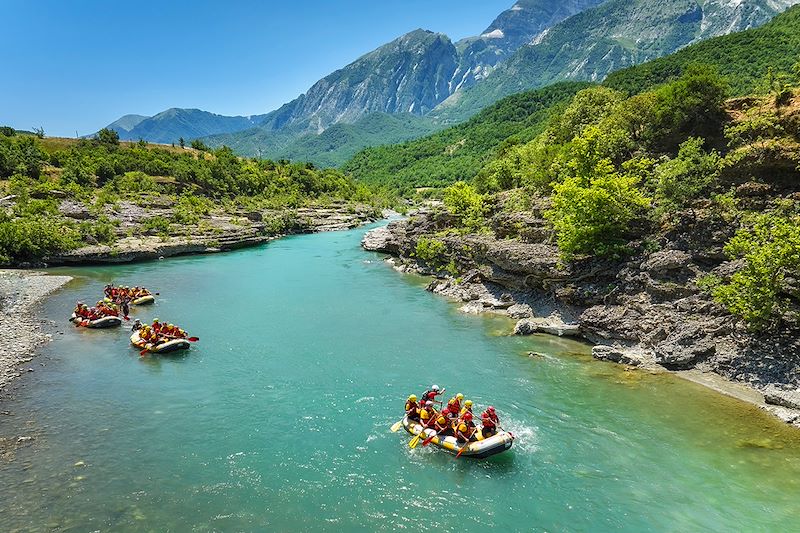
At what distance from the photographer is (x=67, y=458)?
19.1 m

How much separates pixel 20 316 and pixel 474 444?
36.7 m

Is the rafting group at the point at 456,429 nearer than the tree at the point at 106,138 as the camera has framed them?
Yes

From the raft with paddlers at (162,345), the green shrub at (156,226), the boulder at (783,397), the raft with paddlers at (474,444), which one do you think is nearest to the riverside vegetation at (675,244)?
the boulder at (783,397)

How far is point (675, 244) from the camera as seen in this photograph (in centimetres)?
3039

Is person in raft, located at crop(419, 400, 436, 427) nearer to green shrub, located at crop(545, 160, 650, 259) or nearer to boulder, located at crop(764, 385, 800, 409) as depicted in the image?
boulder, located at crop(764, 385, 800, 409)

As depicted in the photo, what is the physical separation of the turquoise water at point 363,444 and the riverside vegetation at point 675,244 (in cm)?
296

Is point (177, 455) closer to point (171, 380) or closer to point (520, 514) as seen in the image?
point (171, 380)

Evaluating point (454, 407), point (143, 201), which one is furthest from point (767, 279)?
point (143, 201)

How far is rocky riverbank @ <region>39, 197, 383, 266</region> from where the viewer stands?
210 feet

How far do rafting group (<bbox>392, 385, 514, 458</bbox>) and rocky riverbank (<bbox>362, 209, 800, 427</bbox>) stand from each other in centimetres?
1158

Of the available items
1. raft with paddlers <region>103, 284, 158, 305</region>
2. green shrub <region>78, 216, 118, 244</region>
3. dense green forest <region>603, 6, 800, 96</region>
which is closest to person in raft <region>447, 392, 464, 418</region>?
raft with paddlers <region>103, 284, 158, 305</region>

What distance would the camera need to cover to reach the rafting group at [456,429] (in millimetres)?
19094

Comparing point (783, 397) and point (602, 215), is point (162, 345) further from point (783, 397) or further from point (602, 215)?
point (783, 397)

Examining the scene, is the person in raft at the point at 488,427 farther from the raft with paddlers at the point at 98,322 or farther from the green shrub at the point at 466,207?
the green shrub at the point at 466,207
